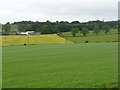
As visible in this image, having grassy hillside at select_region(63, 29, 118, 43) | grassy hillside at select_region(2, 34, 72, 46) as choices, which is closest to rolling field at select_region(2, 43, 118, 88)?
grassy hillside at select_region(2, 34, 72, 46)

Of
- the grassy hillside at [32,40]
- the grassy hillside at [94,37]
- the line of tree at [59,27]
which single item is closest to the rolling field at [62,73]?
the grassy hillside at [32,40]

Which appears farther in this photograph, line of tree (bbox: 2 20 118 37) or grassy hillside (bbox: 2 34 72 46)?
line of tree (bbox: 2 20 118 37)

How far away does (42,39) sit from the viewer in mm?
89375

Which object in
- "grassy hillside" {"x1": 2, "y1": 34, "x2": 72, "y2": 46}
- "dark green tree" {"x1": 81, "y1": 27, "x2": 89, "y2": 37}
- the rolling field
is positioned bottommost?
"grassy hillside" {"x1": 2, "y1": 34, "x2": 72, "y2": 46}

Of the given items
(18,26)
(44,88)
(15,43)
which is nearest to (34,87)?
(44,88)

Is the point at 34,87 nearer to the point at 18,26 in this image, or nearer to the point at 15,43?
the point at 15,43

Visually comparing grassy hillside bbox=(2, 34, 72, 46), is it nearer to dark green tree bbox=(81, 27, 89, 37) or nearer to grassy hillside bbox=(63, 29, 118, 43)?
grassy hillside bbox=(63, 29, 118, 43)

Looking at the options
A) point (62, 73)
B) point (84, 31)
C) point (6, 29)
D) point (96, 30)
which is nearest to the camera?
point (62, 73)

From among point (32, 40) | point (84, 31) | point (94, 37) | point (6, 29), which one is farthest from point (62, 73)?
point (6, 29)

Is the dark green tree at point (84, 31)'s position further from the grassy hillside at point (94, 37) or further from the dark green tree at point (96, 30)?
the dark green tree at point (96, 30)

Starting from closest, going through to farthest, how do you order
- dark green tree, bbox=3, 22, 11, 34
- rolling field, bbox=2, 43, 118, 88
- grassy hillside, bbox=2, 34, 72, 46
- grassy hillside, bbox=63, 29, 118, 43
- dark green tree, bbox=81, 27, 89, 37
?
rolling field, bbox=2, 43, 118, 88 → grassy hillside, bbox=2, 34, 72, 46 → grassy hillside, bbox=63, 29, 118, 43 → dark green tree, bbox=81, 27, 89, 37 → dark green tree, bbox=3, 22, 11, 34

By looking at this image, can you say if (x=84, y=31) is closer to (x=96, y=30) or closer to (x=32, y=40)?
(x=96, y=30)

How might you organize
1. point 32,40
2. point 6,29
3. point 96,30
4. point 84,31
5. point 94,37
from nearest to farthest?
1. point 32,40
2. point 94,37
3. point 96,30
4. point 84,31
5. point 6,29

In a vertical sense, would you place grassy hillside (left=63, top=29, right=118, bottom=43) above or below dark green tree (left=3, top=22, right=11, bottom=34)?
below
